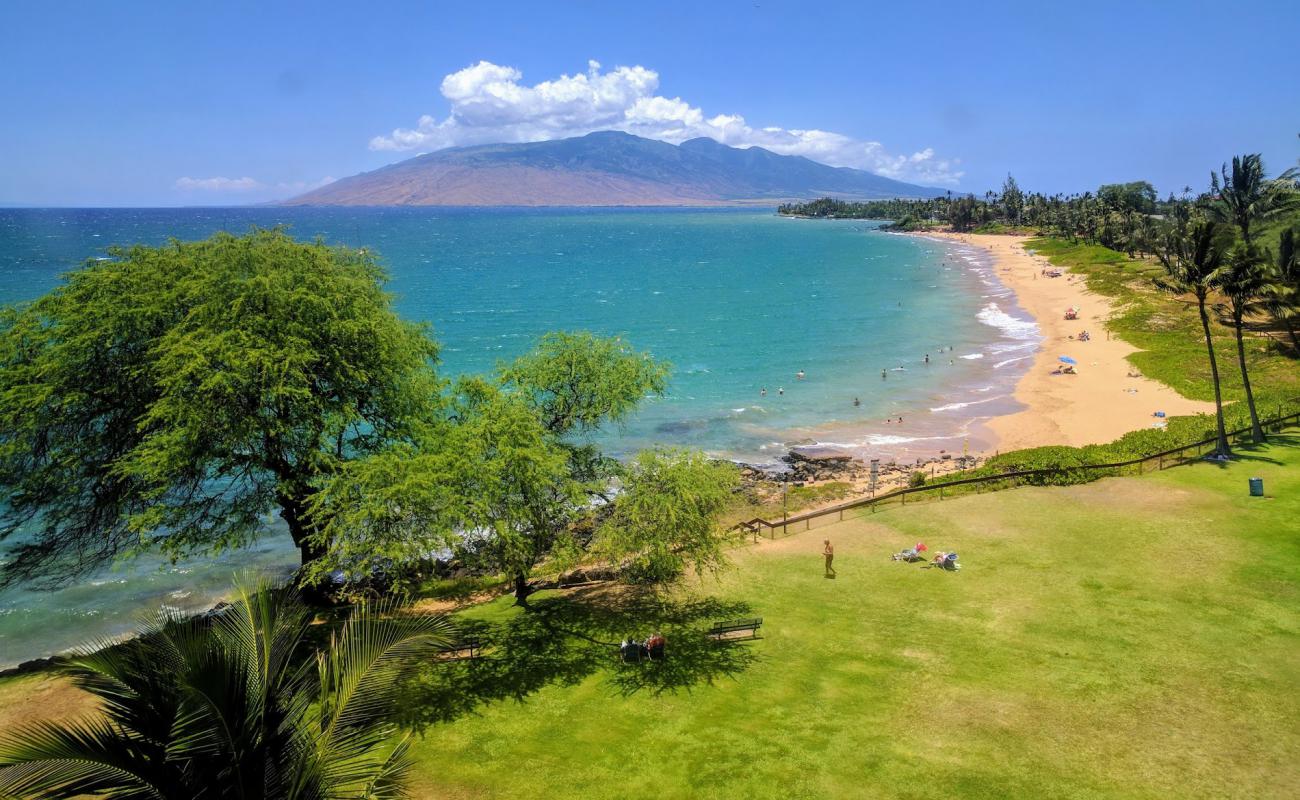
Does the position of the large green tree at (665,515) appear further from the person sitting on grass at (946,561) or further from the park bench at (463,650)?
the person sitting on grass at (946,561)

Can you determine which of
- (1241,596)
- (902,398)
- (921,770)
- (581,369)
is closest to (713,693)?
(921,770)

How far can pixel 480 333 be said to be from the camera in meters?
86.1

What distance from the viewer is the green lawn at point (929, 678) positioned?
1533 centimetres

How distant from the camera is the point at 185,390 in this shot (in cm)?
2000

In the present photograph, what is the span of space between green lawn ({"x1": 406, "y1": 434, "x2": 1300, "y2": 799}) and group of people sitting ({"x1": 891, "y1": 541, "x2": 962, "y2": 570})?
0.46 m

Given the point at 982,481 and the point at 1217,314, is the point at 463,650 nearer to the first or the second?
the point at 982,481

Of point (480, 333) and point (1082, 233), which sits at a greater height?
point (1082, 233)

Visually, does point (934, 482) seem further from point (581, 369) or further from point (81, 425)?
point (81, 425)

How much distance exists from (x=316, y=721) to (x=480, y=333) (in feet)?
257

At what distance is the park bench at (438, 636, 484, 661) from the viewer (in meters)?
20.4

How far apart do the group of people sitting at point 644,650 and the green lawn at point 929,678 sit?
41 centimetres

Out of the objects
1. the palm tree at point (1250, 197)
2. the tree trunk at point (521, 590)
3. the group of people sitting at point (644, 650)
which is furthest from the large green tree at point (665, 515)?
the palm tree at point (1250, 197)

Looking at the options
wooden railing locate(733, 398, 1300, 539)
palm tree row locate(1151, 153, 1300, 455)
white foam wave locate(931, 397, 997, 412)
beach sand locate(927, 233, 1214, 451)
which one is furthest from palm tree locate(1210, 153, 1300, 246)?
wooden railing locate(733, 398, 1300, 539)

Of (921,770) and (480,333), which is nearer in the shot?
(921,770)
